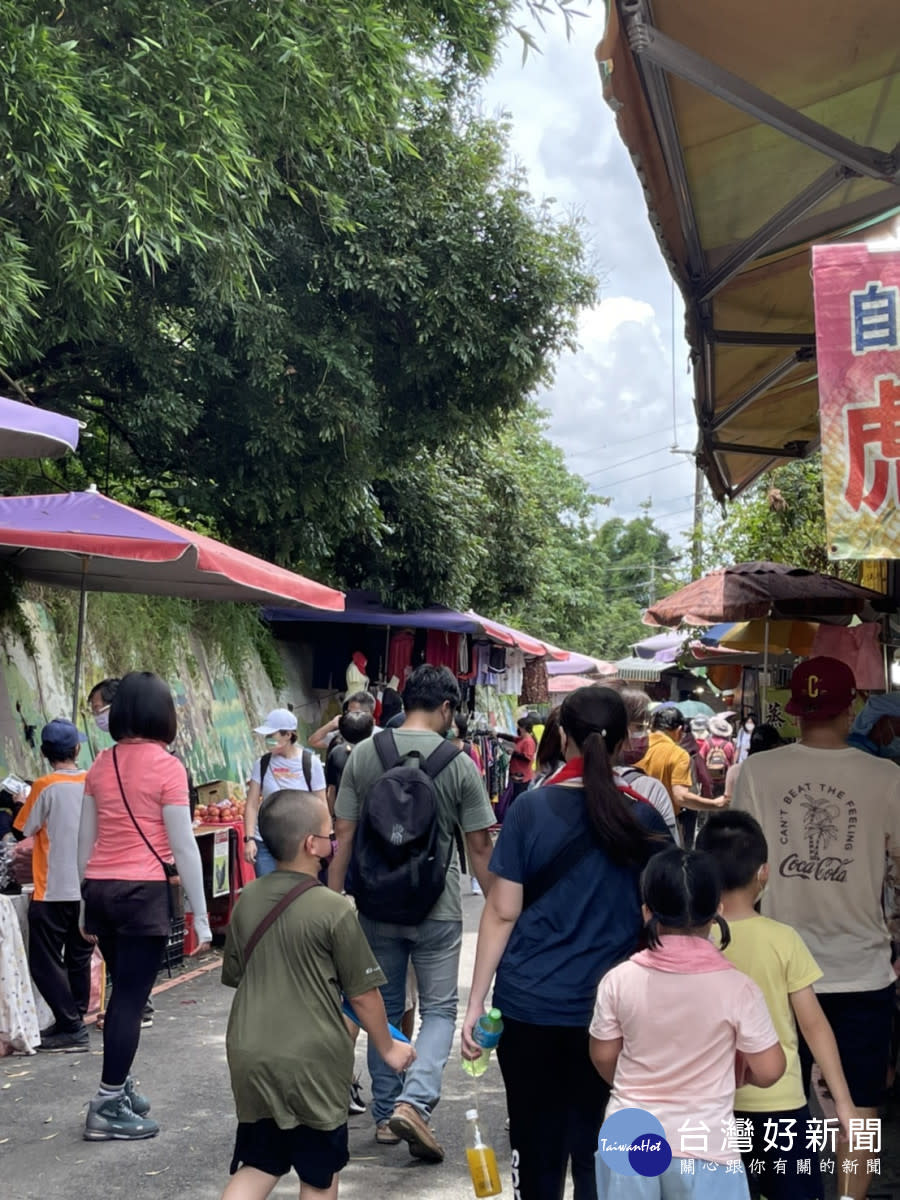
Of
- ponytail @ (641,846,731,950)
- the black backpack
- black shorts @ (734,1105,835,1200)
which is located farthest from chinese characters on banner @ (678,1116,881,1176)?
the black backpack

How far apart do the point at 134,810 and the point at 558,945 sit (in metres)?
2.37

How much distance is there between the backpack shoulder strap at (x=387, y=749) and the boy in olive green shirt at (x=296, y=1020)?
1.44 meters

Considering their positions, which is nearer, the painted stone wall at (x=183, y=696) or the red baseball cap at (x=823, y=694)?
the red baseball cap at (x=823, y=694)

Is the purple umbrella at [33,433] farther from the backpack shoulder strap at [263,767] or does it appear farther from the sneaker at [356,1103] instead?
the backpack shoulder strap at [263,767]

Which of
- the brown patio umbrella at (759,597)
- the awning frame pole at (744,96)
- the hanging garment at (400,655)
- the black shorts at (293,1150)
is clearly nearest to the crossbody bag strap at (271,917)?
the black shorts at (293,1150)

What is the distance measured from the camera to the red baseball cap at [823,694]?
4.36 metres

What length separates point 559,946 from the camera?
363 cm

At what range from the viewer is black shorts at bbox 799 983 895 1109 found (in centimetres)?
413

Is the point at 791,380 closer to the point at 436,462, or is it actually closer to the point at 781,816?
the point at 781,816

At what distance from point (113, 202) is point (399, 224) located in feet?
20.2

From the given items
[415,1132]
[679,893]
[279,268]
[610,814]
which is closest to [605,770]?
[610,814]

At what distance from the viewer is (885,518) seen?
3029 millimetres

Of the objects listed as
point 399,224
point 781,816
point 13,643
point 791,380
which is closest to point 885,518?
point 781,816

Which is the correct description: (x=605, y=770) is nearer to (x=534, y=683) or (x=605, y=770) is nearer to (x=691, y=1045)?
(x=691, y=1045)
